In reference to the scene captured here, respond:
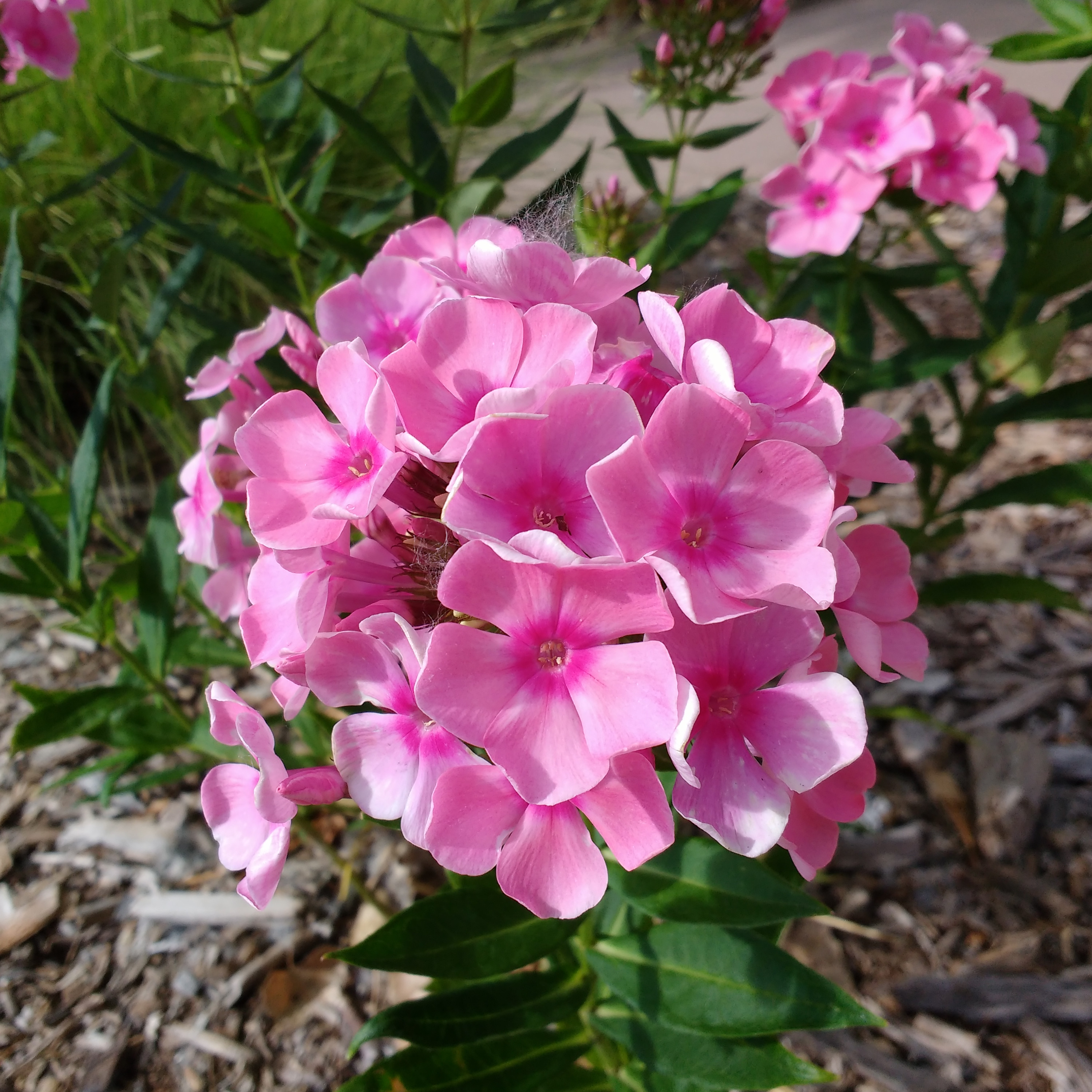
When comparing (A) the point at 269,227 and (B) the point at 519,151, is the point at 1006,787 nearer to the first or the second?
(B) the point at 519,151

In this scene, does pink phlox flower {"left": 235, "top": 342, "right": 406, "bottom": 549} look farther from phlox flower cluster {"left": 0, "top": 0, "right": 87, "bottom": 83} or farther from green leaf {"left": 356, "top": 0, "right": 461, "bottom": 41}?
phlox flower cluster {"left": 0, "top": 0, "right": 87, "bottom": 83}

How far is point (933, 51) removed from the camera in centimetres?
142

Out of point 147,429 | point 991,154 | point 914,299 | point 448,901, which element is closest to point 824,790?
point 448,901

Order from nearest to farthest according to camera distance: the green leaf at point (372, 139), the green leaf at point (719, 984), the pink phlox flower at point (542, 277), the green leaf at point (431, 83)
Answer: the pink phlox flower at point (542, 277), the green leaf at point (719, 984), the green leaf at point (372, 139), the green leaf at point (431, 83)

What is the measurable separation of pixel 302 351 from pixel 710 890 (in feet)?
2.11

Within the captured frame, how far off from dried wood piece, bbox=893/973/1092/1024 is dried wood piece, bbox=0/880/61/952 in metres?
1.39

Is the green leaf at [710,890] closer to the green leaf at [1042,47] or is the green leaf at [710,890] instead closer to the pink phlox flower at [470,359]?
the pink phlox flower at [470,359]

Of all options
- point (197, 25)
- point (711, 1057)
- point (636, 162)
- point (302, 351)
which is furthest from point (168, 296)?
point (711, 1057)

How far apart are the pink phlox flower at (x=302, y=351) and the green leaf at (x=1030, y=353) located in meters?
1.11

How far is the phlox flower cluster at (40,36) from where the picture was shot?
1.37 metres

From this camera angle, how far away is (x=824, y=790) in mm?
590

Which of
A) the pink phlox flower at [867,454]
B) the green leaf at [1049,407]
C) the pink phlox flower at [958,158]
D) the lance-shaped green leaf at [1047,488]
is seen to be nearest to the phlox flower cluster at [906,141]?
the pink phlox flower at [958,158]

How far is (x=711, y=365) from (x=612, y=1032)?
0.75 m

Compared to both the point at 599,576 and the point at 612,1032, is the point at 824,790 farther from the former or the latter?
the point at 612,1032
